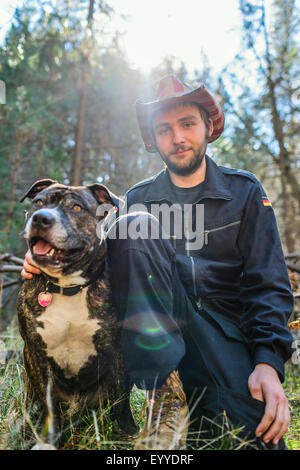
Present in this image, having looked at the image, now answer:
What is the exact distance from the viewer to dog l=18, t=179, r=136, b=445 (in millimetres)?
1957

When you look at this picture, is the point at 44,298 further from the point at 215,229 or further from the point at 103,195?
the point at 215,229

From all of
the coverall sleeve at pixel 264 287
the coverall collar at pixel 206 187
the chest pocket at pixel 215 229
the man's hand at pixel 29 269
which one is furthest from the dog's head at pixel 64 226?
the coverall sleeve at pixel 264 287

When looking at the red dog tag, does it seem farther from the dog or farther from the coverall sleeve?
the coverall sleeve

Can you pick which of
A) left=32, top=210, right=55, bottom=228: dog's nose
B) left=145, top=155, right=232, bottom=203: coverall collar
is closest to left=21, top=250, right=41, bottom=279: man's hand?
left=32, top=210, right=55, bottom=228: dog's nose

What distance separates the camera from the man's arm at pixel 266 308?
1.79 meters

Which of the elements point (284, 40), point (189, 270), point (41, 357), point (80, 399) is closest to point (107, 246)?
point (189, 270)

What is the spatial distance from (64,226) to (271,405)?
1336mm

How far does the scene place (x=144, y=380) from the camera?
5.64 feet

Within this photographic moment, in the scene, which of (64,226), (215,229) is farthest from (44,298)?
(215,229)

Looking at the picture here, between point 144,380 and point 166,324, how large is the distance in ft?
0.87

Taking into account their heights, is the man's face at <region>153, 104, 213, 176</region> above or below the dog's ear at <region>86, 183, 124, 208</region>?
above

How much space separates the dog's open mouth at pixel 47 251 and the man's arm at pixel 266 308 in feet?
3.62

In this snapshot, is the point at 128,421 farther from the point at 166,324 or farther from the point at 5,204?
the point at 5,204

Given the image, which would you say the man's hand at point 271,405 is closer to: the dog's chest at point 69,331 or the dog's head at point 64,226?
the dog's chest at point 69,331
